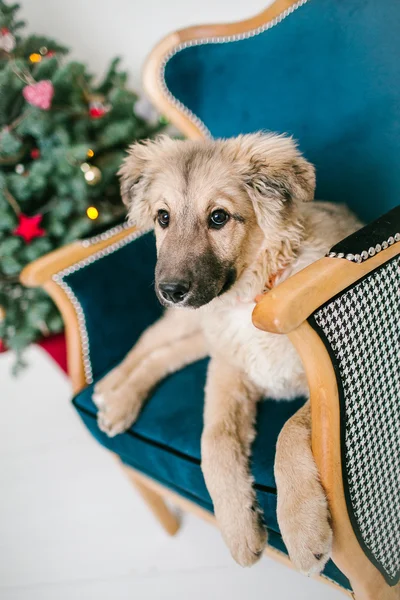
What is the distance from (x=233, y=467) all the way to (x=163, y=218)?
77 cm

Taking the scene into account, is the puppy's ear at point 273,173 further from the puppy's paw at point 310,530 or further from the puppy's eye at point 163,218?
the puppy's paw at point 310,530

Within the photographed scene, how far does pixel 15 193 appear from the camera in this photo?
2248 millimetres

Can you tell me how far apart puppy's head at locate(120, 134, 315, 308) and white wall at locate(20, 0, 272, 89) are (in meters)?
1.65

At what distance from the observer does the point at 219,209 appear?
1.31 m

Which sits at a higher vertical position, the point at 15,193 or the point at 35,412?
the point at 15,193

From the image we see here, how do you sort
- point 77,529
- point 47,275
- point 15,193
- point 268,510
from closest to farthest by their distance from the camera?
point 268,510, point 47,275, point 77,529, point 15,193

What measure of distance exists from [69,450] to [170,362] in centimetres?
116

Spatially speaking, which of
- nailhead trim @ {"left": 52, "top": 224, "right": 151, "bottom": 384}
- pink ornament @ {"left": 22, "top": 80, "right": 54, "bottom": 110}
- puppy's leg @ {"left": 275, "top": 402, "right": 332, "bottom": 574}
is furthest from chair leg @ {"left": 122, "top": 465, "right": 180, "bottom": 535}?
pink ornament @ {"left": 22, "top": 80, "right": 54, "bottom": 110}

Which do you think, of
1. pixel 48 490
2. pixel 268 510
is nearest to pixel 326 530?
pixel 268 510

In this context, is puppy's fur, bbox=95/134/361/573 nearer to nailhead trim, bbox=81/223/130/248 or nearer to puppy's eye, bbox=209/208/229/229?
puppy's eye, bbox=209/208/229/229

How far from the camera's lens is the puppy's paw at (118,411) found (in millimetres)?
1475

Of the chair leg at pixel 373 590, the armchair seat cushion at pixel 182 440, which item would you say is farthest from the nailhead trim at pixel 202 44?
the chair leg at pixel 373 590

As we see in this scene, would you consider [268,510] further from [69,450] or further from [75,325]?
[69,450]

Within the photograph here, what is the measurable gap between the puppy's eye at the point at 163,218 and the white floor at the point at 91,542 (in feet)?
4.27
